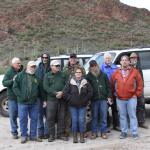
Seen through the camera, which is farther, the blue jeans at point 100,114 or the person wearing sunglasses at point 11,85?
the person wearing sunglasses at point 11,85

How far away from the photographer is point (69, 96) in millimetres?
9250

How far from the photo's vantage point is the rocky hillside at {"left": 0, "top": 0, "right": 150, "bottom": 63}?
50.0 meters

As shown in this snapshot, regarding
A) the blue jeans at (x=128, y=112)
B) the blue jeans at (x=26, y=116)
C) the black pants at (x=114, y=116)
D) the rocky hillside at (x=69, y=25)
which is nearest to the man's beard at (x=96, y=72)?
the blue jeans at (x=128, y=112)

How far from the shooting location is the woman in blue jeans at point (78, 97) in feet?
30.3

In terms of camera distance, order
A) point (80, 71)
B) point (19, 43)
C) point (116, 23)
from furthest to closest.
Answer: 1. point (116, 23)
2. point (19, 43)
3. point (80, 71)

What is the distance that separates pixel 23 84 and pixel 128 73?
2171mm

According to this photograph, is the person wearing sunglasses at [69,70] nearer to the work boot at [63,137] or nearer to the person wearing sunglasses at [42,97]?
the work boot at [63,137]

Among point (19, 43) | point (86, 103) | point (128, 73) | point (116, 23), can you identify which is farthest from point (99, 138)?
point (116, 23)

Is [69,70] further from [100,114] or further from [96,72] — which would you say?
[100,114]

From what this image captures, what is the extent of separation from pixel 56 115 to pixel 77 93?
78 centimetres

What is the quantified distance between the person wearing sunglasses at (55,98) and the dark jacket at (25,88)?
0.83 ft

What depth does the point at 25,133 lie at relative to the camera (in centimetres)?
956

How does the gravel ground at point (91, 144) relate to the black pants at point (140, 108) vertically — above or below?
below

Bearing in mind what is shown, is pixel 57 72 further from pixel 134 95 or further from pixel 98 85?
pixel 134 95
